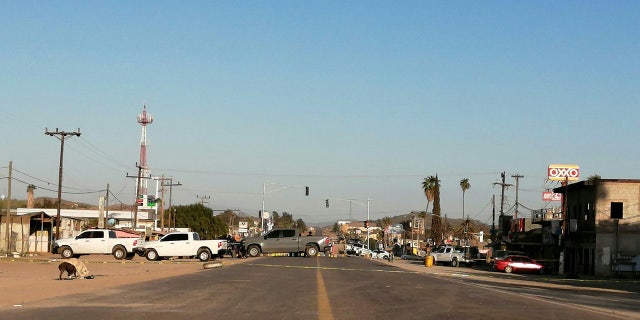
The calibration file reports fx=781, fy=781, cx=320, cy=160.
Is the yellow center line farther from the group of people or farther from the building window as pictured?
the group of people

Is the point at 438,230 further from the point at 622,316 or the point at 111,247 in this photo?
the point at 622,316

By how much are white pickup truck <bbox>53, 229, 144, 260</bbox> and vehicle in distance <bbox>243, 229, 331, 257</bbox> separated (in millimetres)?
12409

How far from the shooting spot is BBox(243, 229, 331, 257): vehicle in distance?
6191 cm

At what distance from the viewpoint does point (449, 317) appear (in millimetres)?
16422

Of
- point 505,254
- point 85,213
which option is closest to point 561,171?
point 505,254

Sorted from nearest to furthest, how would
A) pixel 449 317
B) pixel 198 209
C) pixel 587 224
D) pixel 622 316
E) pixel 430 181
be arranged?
1. pixel 449 317
2. pixel 622 316
3. pixel 587 224
4. pixel 430 181
5. pixel 198 209

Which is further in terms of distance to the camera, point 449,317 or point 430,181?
point 430,181

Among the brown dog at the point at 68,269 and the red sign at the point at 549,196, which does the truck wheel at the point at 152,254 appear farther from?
the red sign at the point at 549,196

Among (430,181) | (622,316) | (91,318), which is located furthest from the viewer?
(430,181)

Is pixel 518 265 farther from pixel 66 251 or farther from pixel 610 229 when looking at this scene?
pixel 66 251

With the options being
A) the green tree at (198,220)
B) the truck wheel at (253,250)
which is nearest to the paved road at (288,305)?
the truck wheel at (253,250)

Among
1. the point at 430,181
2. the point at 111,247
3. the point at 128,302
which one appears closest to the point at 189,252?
the point at 111,247

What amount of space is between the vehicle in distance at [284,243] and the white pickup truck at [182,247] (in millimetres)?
10290

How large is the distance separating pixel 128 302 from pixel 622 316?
460 inches
